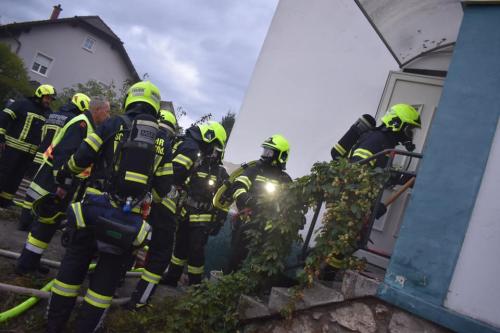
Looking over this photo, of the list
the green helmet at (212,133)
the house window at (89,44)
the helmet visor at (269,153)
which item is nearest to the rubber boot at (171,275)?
the green helmet at (212,133)

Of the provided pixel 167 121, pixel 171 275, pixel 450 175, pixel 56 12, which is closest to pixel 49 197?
pixel 167 121

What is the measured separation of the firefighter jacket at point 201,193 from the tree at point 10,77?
1764 cm

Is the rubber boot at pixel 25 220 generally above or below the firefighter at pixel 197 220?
below

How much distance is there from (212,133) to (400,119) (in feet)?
7.32

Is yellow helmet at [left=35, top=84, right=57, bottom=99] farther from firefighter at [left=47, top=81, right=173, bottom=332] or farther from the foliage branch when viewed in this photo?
the foliage branch

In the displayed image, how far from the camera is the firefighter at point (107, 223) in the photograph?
3057mm

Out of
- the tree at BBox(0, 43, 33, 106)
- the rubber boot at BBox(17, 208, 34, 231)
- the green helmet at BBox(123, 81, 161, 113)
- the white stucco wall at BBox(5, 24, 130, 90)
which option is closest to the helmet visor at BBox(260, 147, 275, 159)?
the green helmet at BBox(123, 81, 161, 113)

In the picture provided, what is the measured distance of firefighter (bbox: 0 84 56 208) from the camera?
6223mm

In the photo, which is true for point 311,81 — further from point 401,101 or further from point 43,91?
point 43,91

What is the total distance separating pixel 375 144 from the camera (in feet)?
13.1

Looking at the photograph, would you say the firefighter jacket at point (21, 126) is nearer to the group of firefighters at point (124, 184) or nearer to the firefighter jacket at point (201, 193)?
the group of firefighters at point (124, 184)

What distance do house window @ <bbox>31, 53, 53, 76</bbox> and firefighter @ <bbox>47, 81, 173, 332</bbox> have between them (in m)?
29.1

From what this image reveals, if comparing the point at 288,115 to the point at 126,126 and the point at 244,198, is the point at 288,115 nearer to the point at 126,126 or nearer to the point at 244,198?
the point at 244,198

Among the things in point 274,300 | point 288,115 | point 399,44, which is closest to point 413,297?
point 274,300
